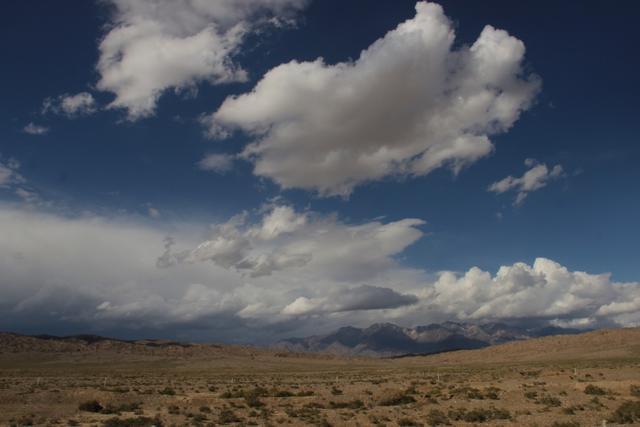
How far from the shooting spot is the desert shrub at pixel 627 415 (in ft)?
103

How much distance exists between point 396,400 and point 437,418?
34.4ft

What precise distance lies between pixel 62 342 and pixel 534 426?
20562cm

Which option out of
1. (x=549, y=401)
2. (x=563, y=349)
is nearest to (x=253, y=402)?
(x=549, y=401)

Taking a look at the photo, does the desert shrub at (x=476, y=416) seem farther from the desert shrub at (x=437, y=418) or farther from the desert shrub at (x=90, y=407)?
the desert shrub at (x=90, y=407)

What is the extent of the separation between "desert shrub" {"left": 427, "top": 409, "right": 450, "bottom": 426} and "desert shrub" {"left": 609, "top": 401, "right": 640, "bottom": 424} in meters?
9.76

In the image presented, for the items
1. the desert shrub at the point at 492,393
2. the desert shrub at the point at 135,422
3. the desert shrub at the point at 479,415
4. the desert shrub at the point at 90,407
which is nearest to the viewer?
the desert shrub at the point at 135,422

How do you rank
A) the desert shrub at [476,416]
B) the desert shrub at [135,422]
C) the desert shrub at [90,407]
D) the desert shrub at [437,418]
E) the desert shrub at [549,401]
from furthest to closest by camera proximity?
1. the desert shrub at [549,401]
2. the desert shrub at [90,407]
3. the desert shrub at [476,416]
4. the desert shrub at [437,418]
5. the desert shrub at [135,422]

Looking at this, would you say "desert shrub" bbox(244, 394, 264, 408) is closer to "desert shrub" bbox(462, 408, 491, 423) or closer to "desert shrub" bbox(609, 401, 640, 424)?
"desert shrub" bbox(462, 408, 491, 423)

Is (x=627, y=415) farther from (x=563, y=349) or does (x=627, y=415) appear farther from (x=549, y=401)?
(x=563, y=349)

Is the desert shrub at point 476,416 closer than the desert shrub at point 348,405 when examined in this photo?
Yes

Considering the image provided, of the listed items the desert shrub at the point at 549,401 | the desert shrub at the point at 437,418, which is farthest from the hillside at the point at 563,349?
the desert shrub at the point at 437,418

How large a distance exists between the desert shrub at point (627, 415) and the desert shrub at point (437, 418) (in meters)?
9.76

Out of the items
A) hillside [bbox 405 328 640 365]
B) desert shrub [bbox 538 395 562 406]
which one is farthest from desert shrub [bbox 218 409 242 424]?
hillside [bbox 405 328 640 365]

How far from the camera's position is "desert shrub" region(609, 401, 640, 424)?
3125 centimetres
